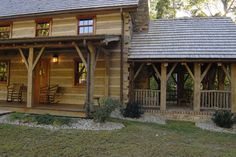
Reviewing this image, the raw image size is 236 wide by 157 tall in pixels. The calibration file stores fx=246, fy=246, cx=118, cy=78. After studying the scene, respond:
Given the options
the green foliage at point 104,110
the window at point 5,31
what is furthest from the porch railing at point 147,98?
the window at point 5,31

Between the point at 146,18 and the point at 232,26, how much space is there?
4623mm

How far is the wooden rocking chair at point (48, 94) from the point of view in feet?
39.9

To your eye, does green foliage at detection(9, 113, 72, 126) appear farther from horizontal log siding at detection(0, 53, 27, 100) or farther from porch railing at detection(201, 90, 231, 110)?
porch railing at detection(201, 90, 231, 110)

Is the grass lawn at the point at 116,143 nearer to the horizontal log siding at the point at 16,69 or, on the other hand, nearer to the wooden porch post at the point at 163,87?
the wooden porch post at the point at 163,87

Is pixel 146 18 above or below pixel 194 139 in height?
above

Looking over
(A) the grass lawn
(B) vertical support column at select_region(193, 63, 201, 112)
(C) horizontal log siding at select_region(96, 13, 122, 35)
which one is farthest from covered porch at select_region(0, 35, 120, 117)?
(B) vertical support column at select_region(193, 63, 201, 112)

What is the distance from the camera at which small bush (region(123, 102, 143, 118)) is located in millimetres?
10703

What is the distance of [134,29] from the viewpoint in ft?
47.0

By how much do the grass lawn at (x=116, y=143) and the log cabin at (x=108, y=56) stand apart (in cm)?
216

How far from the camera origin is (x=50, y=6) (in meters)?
13.3

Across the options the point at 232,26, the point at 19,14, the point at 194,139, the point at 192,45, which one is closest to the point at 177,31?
the point at 192,45

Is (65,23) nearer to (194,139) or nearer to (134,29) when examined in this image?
(134,29)

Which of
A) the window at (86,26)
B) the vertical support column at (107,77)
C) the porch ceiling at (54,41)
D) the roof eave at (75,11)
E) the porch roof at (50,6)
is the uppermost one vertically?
the porch roof at (50,6)

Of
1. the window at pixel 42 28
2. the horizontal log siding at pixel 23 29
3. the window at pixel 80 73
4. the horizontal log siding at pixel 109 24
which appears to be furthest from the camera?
the horizontal log siding at pixel 23 29
